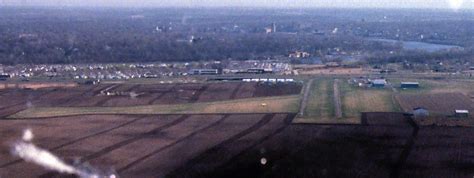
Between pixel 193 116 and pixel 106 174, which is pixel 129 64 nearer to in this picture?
pixel 193 116

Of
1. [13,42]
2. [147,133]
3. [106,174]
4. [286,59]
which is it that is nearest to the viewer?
[106,174]

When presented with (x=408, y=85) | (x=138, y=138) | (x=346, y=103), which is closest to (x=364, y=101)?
(x=346, y=103)

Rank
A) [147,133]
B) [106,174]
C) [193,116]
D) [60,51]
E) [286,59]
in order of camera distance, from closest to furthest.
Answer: [106,174] < [147,133] < [193,116] < [286,59] < [60,51]

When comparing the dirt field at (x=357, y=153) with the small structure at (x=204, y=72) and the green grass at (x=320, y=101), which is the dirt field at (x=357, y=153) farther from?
the small structure at (x=204, y=72)

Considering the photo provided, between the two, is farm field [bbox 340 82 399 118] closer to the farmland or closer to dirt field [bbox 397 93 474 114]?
dirt field [bbox 397 93 474 114]

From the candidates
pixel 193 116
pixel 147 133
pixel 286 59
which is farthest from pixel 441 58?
pixel 147 133

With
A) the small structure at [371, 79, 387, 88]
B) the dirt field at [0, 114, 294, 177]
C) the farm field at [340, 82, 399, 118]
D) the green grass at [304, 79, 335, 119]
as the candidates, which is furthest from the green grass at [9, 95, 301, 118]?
the small structure at [371, 79, 387, 88]

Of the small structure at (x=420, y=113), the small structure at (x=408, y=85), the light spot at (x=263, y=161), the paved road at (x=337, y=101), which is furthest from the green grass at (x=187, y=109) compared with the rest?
the light spot at (x=263, y=161)
